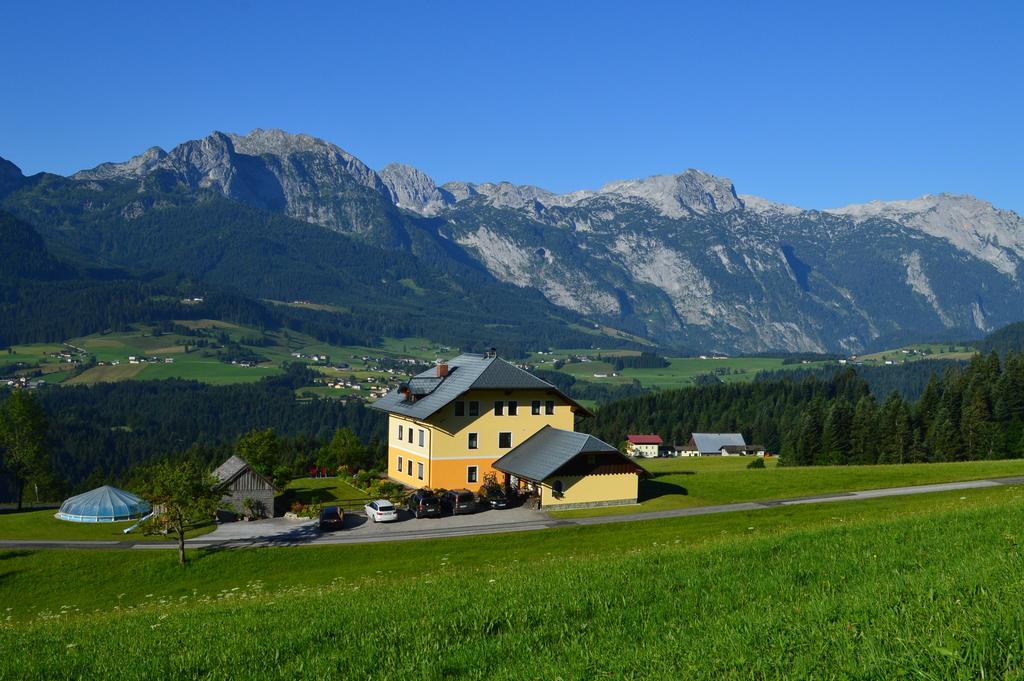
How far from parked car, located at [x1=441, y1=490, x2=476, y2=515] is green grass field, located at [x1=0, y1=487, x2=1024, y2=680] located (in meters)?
32.7

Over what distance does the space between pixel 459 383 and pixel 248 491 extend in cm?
1956

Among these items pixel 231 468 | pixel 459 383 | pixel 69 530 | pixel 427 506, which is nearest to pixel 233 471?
pixel 231 468

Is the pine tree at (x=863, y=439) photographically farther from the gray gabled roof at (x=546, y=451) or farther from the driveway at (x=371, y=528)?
the driveway at (x=371, y=528)

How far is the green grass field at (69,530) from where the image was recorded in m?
49.8

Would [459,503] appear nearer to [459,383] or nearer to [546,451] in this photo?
[546,451]

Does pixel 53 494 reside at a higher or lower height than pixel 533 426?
lower

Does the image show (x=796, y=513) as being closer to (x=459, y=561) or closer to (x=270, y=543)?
(x=459, y=561)

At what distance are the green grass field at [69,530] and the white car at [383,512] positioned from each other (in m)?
10.6

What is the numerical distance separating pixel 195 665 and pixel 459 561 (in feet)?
83.4

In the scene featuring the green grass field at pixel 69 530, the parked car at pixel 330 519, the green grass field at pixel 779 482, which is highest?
the green grass field at pixel 779 482

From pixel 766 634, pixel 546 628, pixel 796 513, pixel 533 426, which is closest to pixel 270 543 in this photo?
pixel 533 426

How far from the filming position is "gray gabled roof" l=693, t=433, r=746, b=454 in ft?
591

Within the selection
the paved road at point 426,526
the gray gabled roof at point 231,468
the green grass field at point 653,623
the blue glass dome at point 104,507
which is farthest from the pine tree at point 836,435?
the green grass field at point 653,623

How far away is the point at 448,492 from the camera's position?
5866cm
